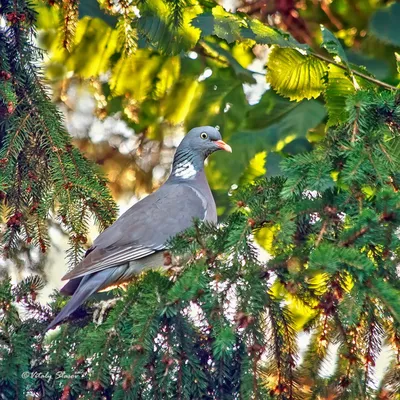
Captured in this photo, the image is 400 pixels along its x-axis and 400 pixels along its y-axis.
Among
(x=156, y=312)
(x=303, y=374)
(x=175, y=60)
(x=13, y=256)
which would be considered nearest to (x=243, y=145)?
(x=175, y=60)

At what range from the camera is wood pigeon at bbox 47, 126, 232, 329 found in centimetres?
360

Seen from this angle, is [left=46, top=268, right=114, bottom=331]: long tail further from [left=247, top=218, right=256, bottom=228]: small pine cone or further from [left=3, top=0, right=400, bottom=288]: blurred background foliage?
[left=3, top=0, right=400, bottom=288]: blurred background foliage

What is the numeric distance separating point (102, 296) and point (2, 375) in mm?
1476

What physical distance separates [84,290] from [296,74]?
4.86 ft

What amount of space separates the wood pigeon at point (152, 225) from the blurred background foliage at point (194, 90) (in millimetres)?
206

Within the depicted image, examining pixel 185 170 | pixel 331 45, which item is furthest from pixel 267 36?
pixel 185 170

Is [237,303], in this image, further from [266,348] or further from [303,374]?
[303,374]

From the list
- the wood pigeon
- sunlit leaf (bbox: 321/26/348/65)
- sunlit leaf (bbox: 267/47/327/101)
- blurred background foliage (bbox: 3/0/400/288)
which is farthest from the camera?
blurred background foliage (bbox: 3/0/400/288)

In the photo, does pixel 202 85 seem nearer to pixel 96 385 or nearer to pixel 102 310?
pixel 102 310

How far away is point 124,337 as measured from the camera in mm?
2553

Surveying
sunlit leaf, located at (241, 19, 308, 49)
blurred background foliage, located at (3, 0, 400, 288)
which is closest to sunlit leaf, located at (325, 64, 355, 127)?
sunlit leaf, located at (241, 19, 308, 49)

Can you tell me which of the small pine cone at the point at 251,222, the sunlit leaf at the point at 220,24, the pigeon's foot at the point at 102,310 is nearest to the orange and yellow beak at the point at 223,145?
the sunlit leaf at the point at 220,24

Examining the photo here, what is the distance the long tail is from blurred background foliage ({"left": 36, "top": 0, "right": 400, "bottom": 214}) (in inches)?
44.5

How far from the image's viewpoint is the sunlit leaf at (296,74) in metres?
4.08
